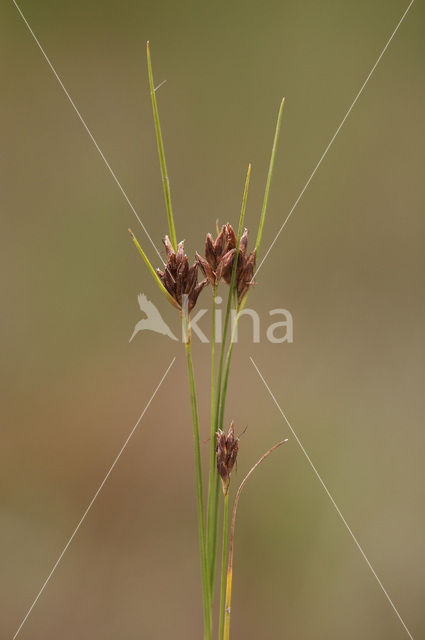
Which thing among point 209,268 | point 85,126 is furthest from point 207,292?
point 209,268

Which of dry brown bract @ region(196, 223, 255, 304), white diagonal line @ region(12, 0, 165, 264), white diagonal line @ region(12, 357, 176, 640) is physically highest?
white diagonal line @ region(12, 0, 165, 264)

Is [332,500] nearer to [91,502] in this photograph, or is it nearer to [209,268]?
[91,502]

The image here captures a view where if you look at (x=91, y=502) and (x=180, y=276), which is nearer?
(x=180, y=276)

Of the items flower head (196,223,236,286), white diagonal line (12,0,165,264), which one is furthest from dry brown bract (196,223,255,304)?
white diagonal line (12,0,165,264)

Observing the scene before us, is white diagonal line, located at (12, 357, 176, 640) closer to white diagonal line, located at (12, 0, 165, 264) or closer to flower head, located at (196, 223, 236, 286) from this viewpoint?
white diagonal line, located at (12, 0, 165, 264)

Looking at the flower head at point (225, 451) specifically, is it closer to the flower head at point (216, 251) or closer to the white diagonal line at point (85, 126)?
the flower head at point (216, 251)

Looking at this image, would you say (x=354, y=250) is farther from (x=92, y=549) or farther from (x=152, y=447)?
(x=92, y=549)

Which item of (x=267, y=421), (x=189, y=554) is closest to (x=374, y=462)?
(x=267, y=421)
